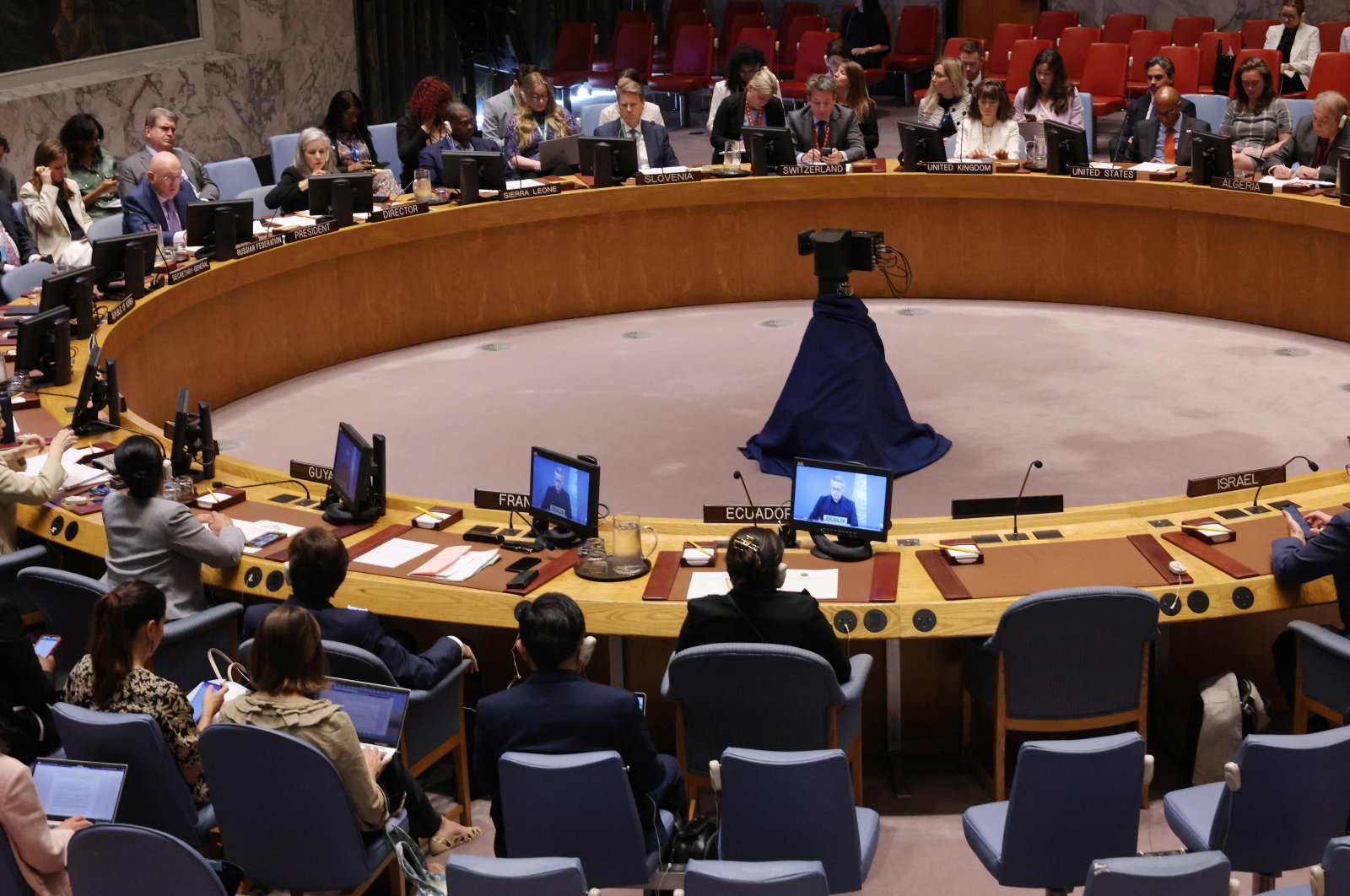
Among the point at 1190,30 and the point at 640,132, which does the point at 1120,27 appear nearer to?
the point at 1190,30

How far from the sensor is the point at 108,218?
26.0 feet

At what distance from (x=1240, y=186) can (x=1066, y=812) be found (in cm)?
605

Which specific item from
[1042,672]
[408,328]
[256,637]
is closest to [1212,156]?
[408,328]

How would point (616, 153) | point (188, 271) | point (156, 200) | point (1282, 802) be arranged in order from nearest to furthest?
1. point (1282, 802)
2. point (188, 271)
3. point (156, 200)
4. point (616, 153)

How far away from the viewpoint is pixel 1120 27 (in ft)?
44.3

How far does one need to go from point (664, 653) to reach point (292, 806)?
1.37 meters

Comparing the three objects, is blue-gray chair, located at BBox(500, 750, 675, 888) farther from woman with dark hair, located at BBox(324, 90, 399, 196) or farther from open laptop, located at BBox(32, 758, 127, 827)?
woman with dark hair, located at BBox(324, 90, 399, 196)

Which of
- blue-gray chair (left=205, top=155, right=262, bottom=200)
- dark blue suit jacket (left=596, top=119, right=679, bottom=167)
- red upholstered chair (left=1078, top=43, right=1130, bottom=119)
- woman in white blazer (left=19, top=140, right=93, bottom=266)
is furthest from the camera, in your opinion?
red upholstered chair (left=1078, top=43, right=1130, bottom=119)

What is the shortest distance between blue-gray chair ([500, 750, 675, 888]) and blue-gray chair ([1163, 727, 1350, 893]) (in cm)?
130

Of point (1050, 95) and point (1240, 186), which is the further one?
point (1050, 95)

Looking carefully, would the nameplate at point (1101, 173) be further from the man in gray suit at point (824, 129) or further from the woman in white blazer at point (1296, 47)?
the woman in white blazer at point (1296, 47)

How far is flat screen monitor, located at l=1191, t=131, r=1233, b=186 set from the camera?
860cm

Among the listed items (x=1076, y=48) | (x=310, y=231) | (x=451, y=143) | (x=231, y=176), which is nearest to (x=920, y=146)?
(x=451, y=143)

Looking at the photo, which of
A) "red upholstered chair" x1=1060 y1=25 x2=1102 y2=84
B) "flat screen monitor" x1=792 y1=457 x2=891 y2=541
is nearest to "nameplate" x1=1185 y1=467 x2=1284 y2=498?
"flat screen monitor" x1=792 y1=457 x2=891 y2=541
